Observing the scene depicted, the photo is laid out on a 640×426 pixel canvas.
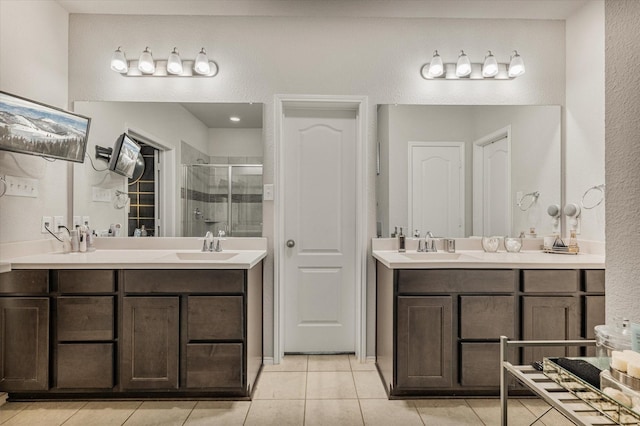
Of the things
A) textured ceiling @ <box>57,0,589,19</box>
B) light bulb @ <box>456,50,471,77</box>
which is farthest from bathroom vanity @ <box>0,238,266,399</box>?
light bulb @ <box>456,50,471,77</box>

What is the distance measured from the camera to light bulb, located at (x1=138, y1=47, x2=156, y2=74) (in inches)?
107

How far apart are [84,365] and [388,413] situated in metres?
1.74

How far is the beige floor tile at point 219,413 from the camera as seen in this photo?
2031 millimetres

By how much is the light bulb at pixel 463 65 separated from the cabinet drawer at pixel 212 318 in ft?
7.37

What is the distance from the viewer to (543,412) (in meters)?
2.15

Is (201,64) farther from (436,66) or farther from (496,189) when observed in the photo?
(496,189)

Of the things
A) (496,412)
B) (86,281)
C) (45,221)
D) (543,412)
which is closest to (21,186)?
→ (45,221)

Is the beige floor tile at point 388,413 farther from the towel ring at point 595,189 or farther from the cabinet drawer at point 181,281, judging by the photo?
the towel ring at point 595,189

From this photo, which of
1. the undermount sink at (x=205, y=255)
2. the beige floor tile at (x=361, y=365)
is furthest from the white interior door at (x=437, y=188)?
the undermount sink at (x=205, y=255)

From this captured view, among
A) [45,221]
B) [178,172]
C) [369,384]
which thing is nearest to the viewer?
[369,384]

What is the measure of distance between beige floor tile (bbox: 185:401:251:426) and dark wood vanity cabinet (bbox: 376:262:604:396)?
0.90 meters

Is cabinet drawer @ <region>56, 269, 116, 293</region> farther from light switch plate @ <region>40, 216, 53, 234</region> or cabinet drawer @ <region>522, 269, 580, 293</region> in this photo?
cabinet drawer @ <region>522, 269, 580, 293</region>

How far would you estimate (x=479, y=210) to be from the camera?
285 centimetres

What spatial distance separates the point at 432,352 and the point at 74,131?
2647mm
